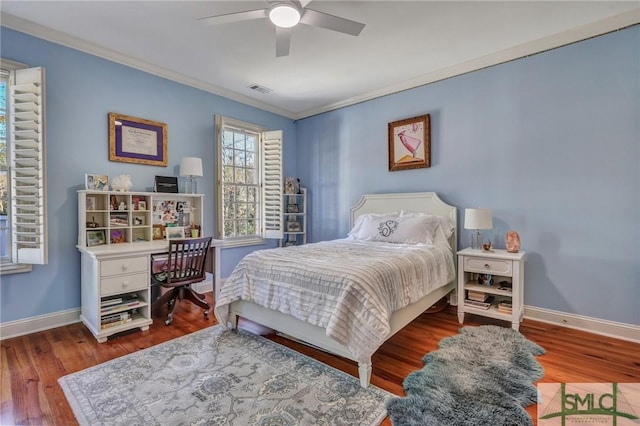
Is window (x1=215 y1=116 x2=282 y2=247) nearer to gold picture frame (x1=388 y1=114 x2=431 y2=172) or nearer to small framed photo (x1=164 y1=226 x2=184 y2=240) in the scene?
small framed photo (x1=164 y1=226 x2=184 y2=240)

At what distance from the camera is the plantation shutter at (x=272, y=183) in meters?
4.50

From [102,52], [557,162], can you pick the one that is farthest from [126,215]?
[557,162]

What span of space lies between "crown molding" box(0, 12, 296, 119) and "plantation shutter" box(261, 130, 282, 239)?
69 centimetres

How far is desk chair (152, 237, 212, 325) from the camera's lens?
2891 mm

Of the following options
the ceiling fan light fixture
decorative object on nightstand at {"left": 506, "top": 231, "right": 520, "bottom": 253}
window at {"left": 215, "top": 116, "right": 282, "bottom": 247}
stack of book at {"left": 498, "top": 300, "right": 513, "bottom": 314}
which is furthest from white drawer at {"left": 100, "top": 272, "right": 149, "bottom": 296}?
decorative object on nightstand at {"left": 506, "top": 231, "right": 520, "bottom": 253}

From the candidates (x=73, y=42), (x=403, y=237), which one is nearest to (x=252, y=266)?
(x=403, y=237)

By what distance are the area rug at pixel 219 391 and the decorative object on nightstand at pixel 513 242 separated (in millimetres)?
1958

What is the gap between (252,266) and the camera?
252 centimetres

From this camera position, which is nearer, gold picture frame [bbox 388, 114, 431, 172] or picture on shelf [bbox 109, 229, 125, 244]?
picture on shelf [bbox 109, 229, 125, 244]

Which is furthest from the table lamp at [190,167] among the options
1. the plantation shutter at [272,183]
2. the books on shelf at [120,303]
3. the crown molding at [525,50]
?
the crown molding at [525,50]

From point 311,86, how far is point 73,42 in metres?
2.54

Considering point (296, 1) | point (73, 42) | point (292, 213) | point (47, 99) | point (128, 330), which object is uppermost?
point (73, 42)

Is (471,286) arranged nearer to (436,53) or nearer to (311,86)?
(436,53)

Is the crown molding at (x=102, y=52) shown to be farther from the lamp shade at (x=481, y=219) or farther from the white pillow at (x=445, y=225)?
the lamp shade at (x=481, y=219)
